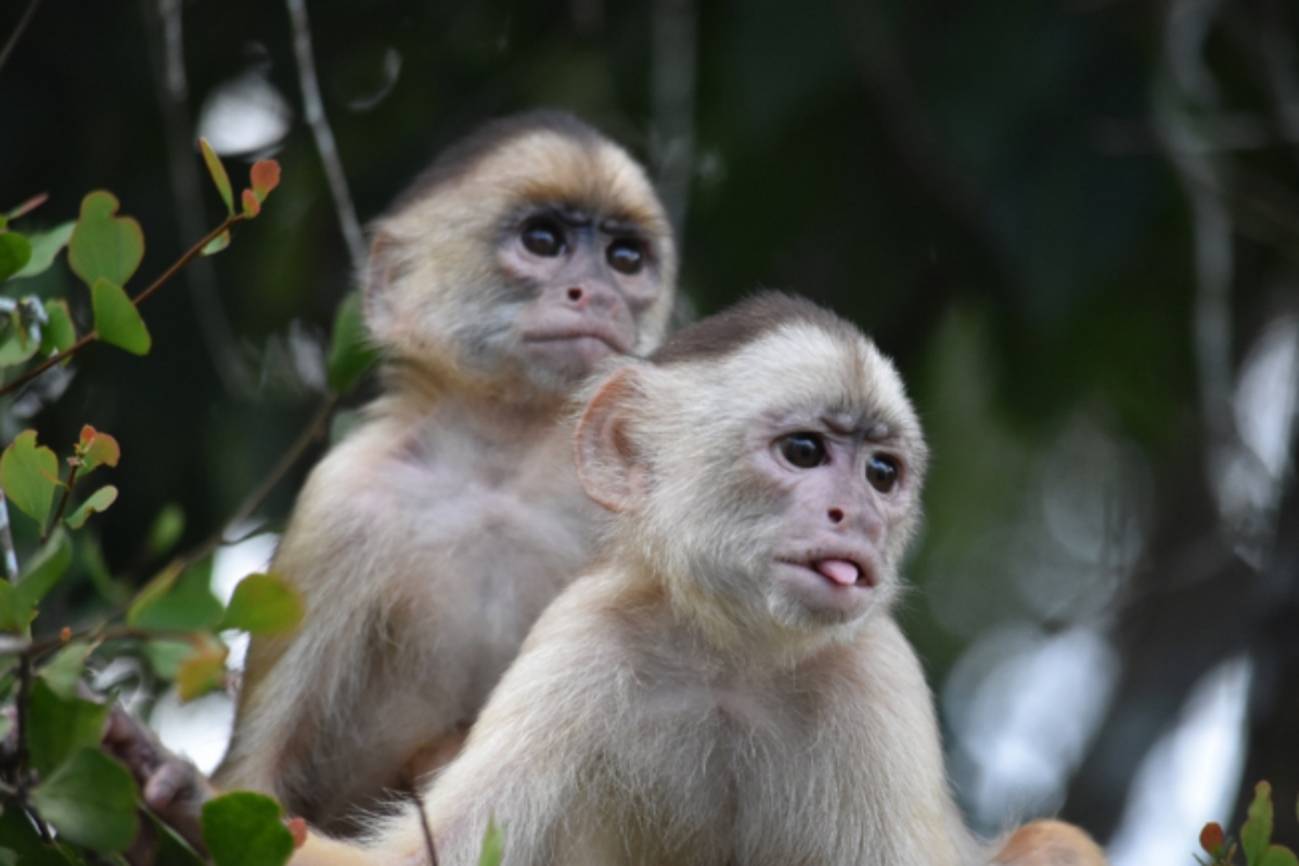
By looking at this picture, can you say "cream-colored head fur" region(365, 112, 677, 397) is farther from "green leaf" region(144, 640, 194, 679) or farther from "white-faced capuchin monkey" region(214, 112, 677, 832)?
"green leaf" region(144, 640, 194, 679)

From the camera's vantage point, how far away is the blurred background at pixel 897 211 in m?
7.72

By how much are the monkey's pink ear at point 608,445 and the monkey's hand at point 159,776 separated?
5.22ft

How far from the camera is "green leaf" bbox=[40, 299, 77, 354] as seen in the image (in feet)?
11.3

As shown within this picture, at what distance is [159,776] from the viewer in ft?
10.9

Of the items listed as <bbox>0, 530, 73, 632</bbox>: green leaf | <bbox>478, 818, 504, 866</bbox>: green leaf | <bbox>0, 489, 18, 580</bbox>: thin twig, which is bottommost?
<bbox>478, 818, 504, 866</bbox>: green leaf

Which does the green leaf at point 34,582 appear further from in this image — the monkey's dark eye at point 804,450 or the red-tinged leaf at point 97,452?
the monkey's dark eye at point 804,450

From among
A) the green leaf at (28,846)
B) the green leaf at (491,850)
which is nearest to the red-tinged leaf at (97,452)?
the green leaf at (28,846)

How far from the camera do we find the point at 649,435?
4.77 metres

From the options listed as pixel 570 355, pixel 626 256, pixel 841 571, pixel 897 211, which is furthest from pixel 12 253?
pixel 897 211

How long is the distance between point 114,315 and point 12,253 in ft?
0.68

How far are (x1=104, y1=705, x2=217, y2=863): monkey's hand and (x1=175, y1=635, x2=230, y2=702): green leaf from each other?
79 cm

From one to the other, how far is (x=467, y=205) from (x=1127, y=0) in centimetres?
348

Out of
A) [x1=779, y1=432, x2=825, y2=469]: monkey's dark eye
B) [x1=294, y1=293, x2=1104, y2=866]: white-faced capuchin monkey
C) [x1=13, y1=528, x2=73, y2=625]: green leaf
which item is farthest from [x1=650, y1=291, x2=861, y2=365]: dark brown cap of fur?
[x1=13, y1=528, x2=73, y2=625]: green leaf

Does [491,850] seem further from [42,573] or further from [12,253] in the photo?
[12,253]
